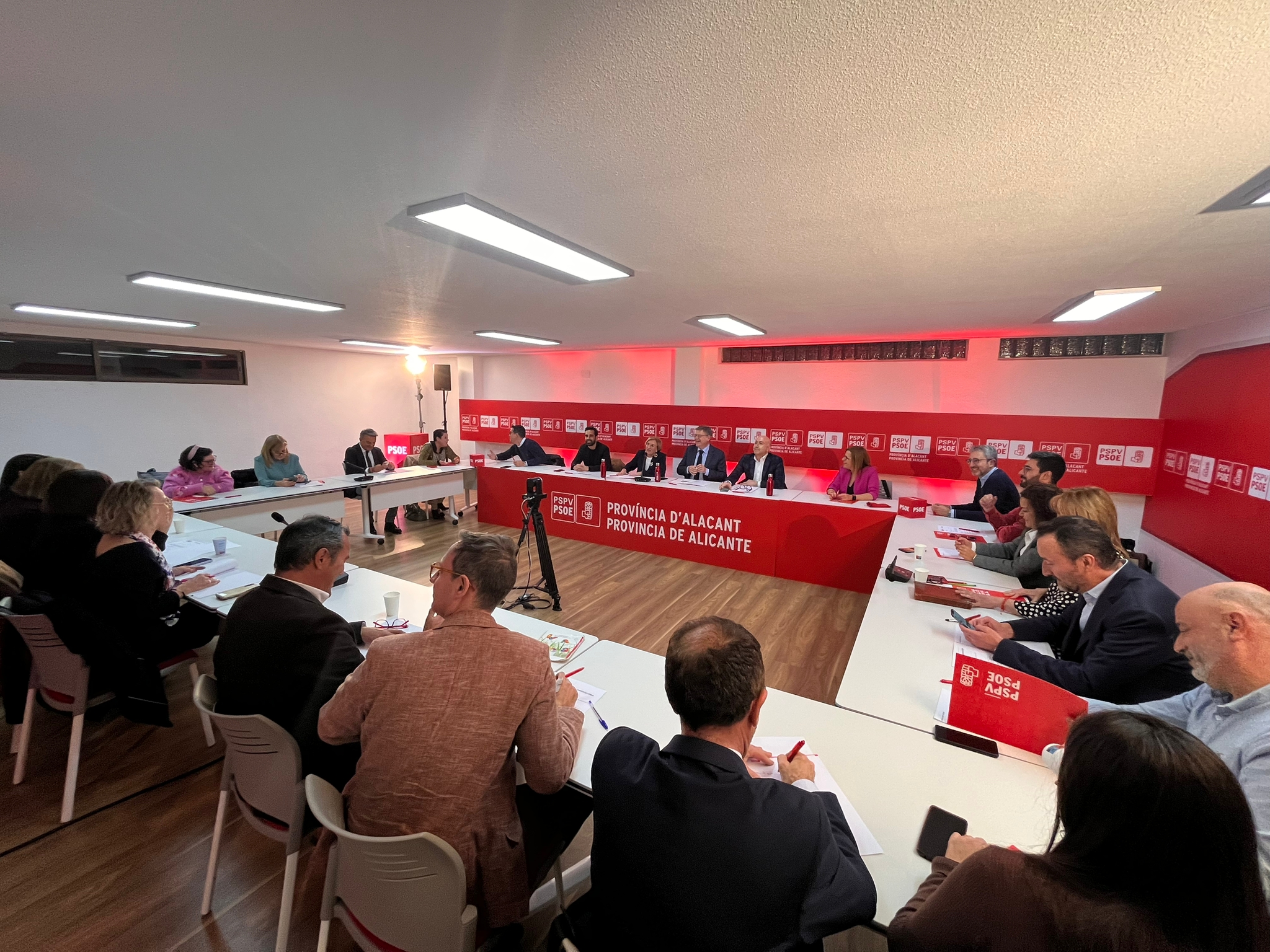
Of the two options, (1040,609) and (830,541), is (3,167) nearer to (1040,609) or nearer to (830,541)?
(1040,609)

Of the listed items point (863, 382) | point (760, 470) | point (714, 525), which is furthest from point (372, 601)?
point (863, 382)

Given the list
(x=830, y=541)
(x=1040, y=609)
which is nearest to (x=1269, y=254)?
(x=1040, y=609)

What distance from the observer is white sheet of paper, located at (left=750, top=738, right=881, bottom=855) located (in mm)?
1131

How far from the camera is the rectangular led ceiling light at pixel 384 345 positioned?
678 cm

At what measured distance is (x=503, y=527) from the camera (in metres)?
6.53

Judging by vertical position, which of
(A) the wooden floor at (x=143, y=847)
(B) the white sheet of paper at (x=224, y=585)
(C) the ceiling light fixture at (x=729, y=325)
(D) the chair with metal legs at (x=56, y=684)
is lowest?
(A) the wooden floor at (x=143, y=847)

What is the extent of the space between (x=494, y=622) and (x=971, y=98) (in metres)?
1.70

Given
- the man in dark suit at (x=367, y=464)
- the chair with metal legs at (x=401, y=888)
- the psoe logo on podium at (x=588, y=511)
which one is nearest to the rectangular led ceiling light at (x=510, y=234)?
the chair with metal legs at (x=401, y=888)

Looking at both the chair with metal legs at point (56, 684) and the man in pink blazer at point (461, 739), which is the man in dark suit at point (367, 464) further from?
the man in pink blazer at point (461, 739)

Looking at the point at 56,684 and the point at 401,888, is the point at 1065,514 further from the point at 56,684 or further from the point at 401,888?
the point at 56,684

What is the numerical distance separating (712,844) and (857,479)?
16.2ft

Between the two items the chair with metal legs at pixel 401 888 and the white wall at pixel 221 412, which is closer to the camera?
the chair with metal legs at pixel 401 888

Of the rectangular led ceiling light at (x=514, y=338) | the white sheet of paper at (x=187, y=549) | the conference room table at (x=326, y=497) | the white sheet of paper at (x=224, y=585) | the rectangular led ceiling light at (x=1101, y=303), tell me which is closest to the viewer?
the white sheet of paper at (x=224, y=585)

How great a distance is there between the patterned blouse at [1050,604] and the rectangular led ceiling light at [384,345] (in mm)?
7456
